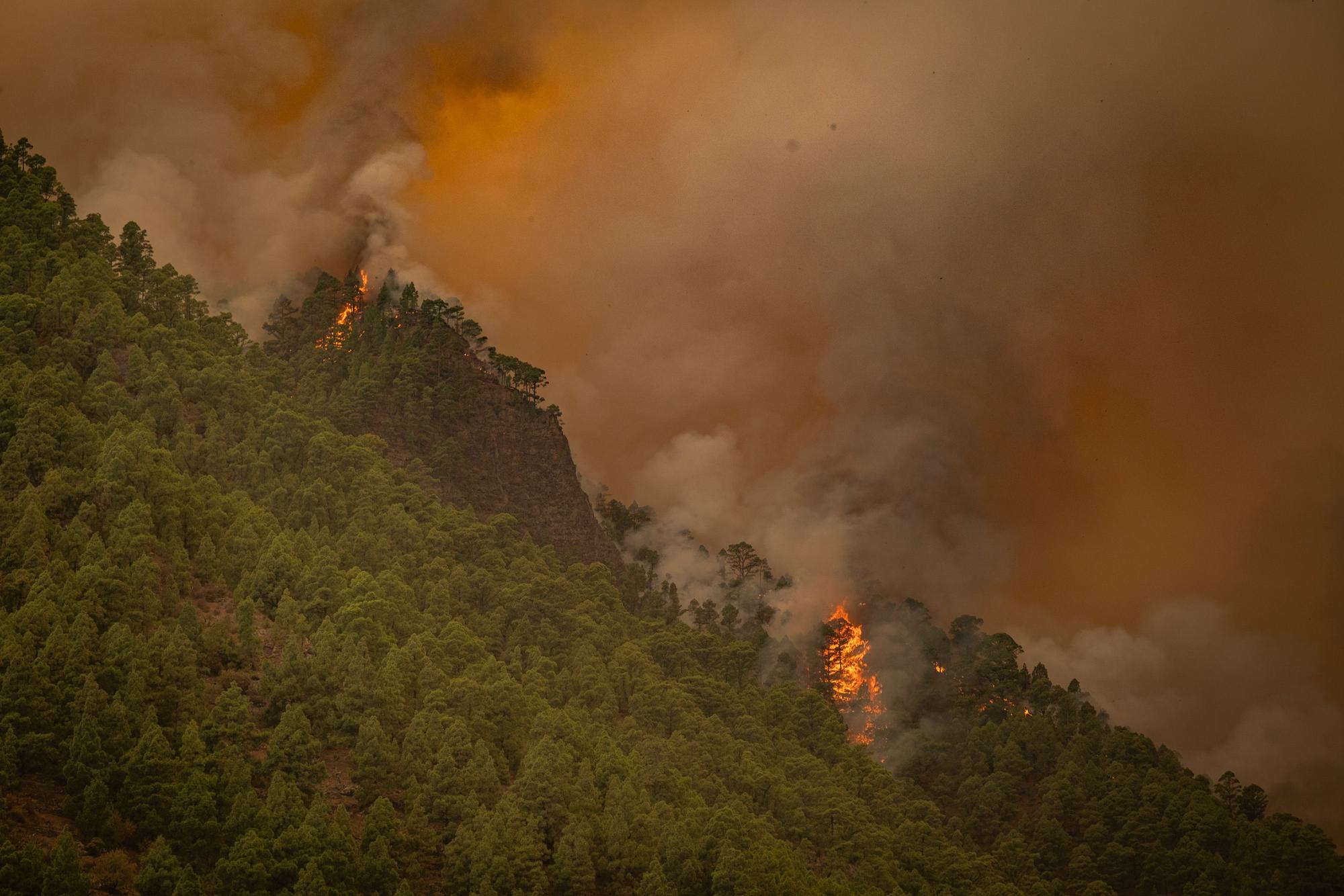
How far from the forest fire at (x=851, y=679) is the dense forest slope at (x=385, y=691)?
3.55m

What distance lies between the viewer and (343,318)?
15538 cm

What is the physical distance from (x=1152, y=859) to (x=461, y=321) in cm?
9287

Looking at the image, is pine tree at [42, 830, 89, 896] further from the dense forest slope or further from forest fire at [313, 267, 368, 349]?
forest fire at [313, 267, 368, 349]

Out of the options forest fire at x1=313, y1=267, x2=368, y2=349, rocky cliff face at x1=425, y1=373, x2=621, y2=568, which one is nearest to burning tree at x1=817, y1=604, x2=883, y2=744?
rocky cliff face at x1=425, y1=373, x2=621, y2=568

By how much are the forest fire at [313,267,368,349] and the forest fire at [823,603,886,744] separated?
7044 centimetres

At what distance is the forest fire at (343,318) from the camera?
502 feet

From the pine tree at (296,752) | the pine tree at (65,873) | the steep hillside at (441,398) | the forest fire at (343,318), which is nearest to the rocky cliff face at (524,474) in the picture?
the steep hillside at (441,398)

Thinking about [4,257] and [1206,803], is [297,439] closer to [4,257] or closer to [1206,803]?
[4,257]

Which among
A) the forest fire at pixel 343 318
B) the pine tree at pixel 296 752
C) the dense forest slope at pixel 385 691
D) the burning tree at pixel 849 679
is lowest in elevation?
the pine tree at pixel 296 752

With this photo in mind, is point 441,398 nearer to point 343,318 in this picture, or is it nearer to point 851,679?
point 343,318

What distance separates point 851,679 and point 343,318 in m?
76.1

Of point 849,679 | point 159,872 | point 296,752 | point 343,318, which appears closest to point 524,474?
point 343,318

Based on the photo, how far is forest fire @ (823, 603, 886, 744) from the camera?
559 ft

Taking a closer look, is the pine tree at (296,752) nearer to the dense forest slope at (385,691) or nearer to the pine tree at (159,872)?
the dense forest slope at (385,691)
